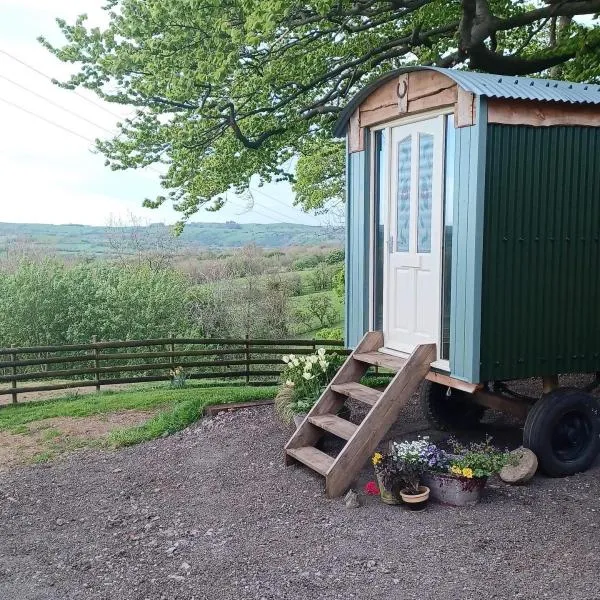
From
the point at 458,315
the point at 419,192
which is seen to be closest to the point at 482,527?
the point at 458,315

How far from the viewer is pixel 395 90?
6375mm

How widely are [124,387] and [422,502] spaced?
8.71 meters

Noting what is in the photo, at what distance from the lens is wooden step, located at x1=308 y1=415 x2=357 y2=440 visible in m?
5.86

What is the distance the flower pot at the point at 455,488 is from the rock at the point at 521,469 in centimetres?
44

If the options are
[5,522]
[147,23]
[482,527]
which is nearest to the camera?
[482,527]

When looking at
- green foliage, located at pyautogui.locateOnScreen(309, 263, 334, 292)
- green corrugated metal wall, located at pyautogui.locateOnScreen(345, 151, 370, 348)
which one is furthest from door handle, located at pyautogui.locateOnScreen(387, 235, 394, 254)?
green foliage, located at pyautogui.locateOnScreen(309, 263, 334, 292)

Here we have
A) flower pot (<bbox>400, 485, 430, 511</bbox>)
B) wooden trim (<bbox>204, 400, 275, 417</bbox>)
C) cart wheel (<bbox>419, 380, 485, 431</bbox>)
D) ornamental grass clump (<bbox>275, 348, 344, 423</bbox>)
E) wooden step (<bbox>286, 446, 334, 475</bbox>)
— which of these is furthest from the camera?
wooden trim (<bbox>204, 400, 275, 417</bbox>)

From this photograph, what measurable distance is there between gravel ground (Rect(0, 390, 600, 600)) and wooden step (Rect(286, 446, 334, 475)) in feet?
0.57

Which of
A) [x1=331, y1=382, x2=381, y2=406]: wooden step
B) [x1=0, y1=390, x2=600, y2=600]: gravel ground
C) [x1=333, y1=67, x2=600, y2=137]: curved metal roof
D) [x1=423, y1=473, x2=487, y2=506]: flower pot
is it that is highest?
[x1=333, y1=67, x2=600, y2=137]: curved metal roof

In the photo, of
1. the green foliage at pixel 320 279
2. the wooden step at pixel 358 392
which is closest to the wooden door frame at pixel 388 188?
the wooden step at pixel 358 392

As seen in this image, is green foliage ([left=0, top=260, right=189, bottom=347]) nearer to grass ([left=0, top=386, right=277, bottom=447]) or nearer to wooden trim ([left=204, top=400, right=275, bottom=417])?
grass ([left=0, top=386, right=277, bottom=447])

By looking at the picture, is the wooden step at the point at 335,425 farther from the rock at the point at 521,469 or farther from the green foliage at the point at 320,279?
the green foliage at the point at 320,279

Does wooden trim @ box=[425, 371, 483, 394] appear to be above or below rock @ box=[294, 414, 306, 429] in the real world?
above

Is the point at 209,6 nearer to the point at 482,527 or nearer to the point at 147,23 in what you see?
the point at 147,23
